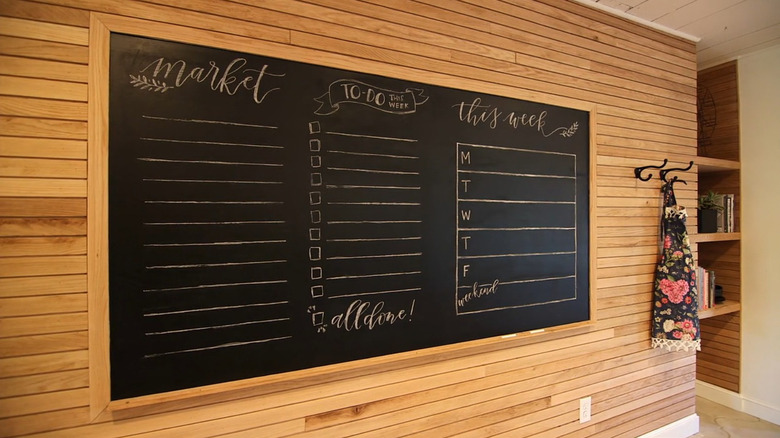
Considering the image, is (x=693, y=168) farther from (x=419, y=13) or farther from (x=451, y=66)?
(x=419, y=13)

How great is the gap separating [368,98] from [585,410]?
214 cm

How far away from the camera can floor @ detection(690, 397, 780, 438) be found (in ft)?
8.50

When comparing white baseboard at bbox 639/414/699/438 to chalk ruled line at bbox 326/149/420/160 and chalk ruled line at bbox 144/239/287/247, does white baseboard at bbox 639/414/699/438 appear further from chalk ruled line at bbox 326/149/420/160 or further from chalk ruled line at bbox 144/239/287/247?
chalk ruled line at bbox 144/239/287/247

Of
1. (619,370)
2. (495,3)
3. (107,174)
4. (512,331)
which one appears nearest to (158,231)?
(107,174)

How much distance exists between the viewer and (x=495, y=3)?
1.84 metres

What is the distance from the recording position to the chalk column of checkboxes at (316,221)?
4.68 ft

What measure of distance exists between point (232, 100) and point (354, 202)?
0.60 m

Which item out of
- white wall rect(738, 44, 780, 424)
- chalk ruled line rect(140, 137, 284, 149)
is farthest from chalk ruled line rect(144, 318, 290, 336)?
white wall rect(738, 44, 780, 424)

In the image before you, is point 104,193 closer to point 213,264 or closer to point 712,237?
point 213,264

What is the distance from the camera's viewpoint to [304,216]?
1.42 metres

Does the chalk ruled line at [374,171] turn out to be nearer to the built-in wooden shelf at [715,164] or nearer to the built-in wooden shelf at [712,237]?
the built-in wooden shelf at [712,237]

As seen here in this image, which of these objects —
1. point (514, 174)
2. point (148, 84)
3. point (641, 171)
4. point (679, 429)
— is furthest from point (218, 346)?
point (679, 429)

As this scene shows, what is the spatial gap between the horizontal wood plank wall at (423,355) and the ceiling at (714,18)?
97mm

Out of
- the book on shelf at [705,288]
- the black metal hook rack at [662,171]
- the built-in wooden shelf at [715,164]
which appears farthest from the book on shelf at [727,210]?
the black metal hook rack at [662,171]
